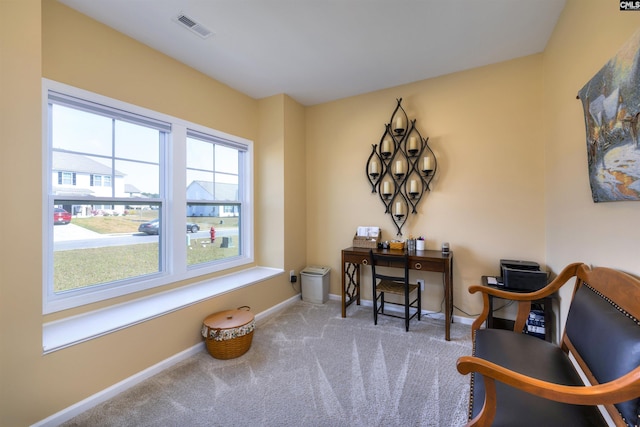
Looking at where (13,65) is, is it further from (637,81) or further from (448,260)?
(448,260)

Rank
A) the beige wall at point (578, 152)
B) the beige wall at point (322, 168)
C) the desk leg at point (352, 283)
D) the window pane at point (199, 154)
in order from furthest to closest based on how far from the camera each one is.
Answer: the desk leg at point (352, 283) → the window pane at point (199, 154) → the beige wall at point (322, 168) → the beige wall at point (578, 152)

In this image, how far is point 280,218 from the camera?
3277 mm

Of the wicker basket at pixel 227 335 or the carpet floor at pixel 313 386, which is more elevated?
the wicker basket at pixel 227 335

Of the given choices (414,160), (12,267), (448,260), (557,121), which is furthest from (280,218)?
(557,121)

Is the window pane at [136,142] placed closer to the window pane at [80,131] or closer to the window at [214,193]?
→ the window pane at [80,131]

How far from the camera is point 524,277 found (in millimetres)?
2125

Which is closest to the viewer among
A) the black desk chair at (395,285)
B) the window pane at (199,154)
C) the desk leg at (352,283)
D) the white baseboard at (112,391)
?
the white baseboard at (112,391)

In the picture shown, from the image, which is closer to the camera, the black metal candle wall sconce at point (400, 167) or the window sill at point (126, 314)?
the window sill at point (126, 314)

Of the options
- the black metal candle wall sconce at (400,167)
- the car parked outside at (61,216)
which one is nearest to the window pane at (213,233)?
the car parked outside at (61,216)

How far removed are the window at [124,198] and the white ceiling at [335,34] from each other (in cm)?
66

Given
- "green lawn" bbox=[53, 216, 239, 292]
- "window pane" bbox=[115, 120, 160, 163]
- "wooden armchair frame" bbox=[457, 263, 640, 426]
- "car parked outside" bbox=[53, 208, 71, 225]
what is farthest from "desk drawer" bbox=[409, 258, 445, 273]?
"car parked outside" bbox=[53, 208, 71, 225]

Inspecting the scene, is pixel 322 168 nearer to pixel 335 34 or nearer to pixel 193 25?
pixel 335 34

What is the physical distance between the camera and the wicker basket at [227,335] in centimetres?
208

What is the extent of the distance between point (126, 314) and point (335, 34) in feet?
9.17
